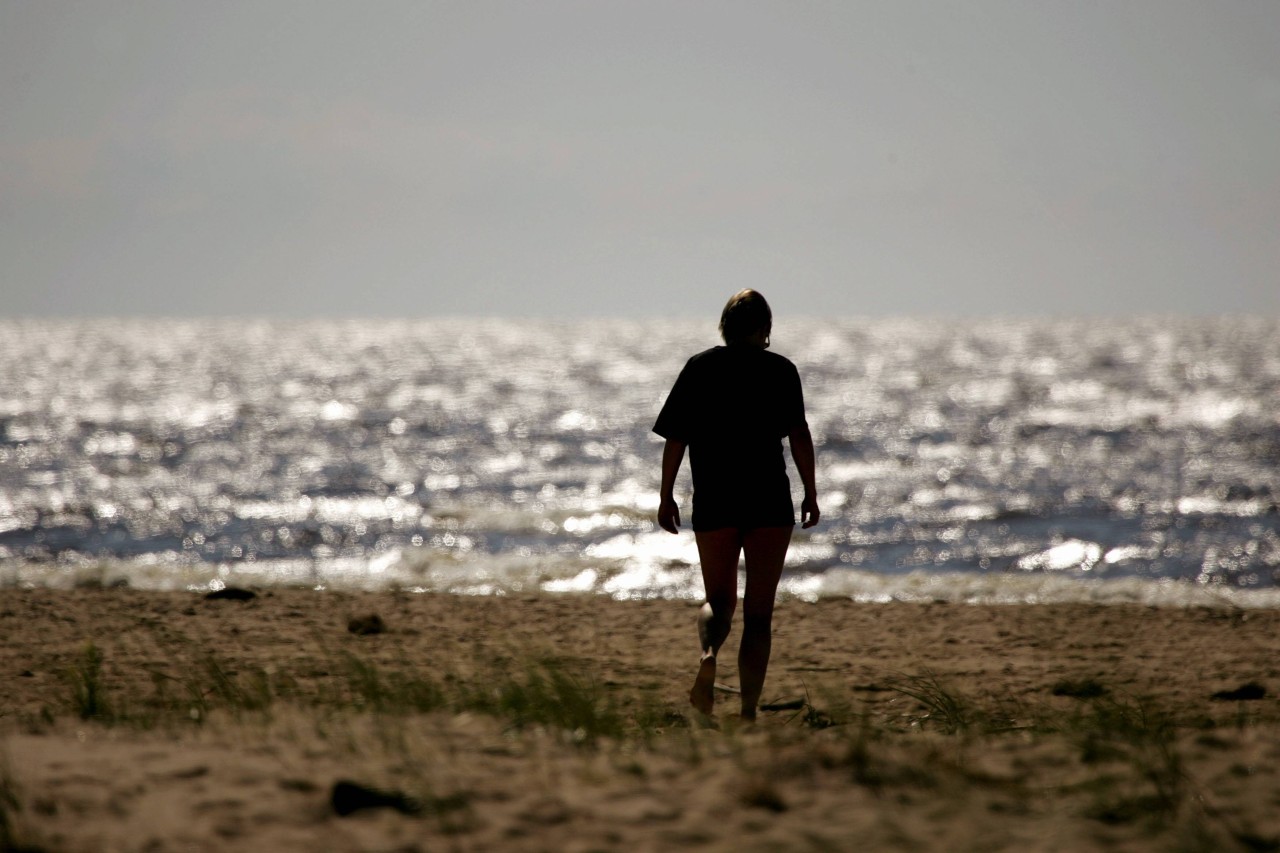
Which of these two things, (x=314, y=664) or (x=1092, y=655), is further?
(x=1092, y=655)

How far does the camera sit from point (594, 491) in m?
23.8

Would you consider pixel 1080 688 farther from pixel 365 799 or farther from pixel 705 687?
pixel 365 799

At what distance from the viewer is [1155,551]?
53.6 ft

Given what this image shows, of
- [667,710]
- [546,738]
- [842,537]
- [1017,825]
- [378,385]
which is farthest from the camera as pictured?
[378,385]

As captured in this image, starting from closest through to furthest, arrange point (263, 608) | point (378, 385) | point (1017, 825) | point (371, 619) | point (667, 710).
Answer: point (1017, 825)
point (667, 710)
point (371, 619)
point (263, 608)
point (378, 385)

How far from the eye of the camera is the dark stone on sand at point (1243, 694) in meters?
7.09

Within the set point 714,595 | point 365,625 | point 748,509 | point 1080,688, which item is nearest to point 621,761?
point 714,595

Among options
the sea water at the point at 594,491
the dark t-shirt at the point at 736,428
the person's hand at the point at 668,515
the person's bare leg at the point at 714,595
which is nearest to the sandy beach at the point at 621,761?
the person's bare leg at the point at 714,595

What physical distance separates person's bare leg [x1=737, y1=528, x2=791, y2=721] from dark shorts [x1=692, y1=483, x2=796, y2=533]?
5 cm

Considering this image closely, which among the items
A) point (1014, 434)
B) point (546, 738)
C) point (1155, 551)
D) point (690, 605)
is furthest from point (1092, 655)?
point (1014, 434)

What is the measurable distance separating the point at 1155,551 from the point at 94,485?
68.7 ft

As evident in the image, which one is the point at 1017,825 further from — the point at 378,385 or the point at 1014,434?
the point at 378,385

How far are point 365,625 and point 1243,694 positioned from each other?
6.68 metres

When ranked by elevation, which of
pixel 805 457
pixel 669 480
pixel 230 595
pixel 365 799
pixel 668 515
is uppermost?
pixel 805 457
